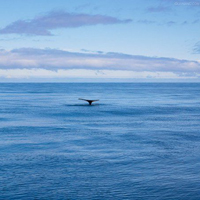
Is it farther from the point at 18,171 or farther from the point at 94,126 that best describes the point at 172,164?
the point at 94,126

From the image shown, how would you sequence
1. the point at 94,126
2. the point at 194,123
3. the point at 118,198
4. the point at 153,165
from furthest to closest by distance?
the point at 194,123, the point at 94,126, the point at 153,165, the point at 118,198

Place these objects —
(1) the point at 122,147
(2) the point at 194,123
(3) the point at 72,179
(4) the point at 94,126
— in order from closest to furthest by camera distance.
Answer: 1. (3) the point at 72,179
2. (1) the point at 122,147
3. (4) the point at 94,126
4. (2) the point at 194,123

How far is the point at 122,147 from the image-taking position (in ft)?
140

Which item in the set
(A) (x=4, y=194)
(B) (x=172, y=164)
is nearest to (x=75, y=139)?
(B) (x=172, y=164)

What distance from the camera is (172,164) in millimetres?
34688

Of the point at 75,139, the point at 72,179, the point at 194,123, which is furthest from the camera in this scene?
the point at 194,123

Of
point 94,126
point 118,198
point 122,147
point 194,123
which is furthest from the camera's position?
point 194,123

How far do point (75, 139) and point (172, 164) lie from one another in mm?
18566

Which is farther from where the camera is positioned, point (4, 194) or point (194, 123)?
point (194, 123)

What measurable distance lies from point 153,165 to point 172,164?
2234 millimetres

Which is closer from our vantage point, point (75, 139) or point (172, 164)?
point (172, 164)

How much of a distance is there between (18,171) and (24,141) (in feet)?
48.9

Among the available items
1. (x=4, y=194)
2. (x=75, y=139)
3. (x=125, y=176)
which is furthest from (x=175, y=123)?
(x=4, y=194)

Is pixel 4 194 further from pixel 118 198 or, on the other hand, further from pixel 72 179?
pixel 118 198
